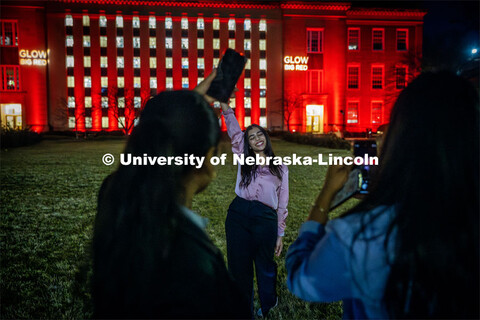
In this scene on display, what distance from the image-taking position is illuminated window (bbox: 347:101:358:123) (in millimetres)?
45125

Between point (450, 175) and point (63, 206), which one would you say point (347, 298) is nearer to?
point (450, 175)

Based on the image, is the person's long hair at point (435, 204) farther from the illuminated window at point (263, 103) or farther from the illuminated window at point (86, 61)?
the illuminated window at point (86, 61)

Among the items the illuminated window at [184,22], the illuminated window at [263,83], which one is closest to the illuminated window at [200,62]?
the illuminated window at [184,22]

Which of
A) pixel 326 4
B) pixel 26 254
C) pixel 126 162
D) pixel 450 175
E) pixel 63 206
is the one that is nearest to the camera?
pixel 450 175

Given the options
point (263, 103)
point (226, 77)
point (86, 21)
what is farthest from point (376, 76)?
point (226, 77)

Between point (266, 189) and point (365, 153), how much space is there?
6.16 ft

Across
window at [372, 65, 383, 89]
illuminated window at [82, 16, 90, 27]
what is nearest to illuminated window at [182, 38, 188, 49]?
illuminated window at [82, 16, 90, 27]

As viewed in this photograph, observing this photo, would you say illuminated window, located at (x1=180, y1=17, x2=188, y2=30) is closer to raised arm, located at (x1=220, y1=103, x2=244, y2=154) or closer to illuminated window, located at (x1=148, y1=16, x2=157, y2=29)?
illuminated window, located at (x1=148, y1=16, x2=157, y2=29)

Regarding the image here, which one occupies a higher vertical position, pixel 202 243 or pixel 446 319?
pixel 202 243

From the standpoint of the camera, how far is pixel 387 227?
107 centimetres

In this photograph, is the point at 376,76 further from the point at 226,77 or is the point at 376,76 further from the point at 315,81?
the point at 226,77

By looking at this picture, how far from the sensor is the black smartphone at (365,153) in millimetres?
1459

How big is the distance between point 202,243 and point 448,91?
0.95m

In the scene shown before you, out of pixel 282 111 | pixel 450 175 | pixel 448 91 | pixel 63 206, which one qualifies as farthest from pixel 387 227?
pixel 282 111
